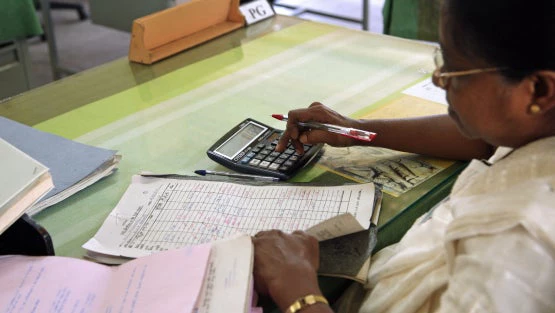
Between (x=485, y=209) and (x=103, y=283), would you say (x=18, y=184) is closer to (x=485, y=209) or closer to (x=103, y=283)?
(x=103, y=283)

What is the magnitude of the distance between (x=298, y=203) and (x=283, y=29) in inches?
33.9

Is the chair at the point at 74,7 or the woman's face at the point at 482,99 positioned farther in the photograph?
the chair at the point at 74,7

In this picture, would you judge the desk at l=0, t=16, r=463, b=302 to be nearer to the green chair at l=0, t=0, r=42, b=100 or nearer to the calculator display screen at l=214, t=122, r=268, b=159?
the calculator display screen at l=214, t=122, r=268, b=159

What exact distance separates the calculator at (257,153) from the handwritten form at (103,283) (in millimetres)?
284

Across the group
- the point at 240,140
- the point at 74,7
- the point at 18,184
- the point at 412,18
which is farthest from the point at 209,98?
the point at 74,7

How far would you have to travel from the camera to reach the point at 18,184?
2.90 ft

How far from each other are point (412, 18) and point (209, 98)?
1.16m

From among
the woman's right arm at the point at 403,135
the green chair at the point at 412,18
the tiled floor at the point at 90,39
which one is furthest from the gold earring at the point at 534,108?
the tiled floor at the point at 90,39

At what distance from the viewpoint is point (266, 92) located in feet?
4.78

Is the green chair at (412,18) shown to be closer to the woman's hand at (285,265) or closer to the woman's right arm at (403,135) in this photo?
the woman's right arm at (403,135)

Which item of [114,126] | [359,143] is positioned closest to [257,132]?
[359,143]

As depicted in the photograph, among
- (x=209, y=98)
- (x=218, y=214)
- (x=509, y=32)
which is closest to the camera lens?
(x=509, y=32)

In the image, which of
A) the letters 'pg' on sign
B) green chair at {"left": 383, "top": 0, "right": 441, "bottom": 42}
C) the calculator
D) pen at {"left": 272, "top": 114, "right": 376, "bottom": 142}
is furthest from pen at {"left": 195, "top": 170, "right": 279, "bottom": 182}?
green chair at {"left": 383, "top": 0, "right": 441, "bottom": 42}

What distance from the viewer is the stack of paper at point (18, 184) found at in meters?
0.86
